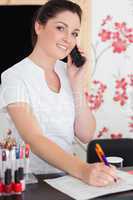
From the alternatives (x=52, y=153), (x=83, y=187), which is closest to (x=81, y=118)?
(x=52, y=153)

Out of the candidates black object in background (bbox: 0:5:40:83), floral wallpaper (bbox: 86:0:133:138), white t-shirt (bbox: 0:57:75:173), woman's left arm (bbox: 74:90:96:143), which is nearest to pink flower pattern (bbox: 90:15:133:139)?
floral wallpaper (bbox: 86:0:133:138)

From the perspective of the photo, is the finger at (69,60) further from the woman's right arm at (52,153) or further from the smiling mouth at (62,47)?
the woman's right arm at (52,153)

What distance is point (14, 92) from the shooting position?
1.44 meters

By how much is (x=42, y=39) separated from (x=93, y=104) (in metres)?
0.90

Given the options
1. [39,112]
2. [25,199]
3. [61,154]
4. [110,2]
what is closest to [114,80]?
[110,2]

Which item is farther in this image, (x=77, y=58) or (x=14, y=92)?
(x=77, y=58)

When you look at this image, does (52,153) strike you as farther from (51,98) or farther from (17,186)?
(51,98)

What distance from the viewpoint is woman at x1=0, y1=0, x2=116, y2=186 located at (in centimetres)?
129

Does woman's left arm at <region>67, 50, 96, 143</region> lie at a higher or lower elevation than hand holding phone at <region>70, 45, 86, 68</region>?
lower

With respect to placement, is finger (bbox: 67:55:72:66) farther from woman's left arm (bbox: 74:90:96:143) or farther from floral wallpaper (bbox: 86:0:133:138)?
floral wallpaper (bbox: 86:0:133:138)

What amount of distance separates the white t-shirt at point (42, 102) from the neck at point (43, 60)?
3 centimetres

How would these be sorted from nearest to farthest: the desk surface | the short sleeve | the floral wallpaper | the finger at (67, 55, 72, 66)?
the desk surface
the short sleeve
the finger at (67, 55, 72, 66)
the floral wallpaper

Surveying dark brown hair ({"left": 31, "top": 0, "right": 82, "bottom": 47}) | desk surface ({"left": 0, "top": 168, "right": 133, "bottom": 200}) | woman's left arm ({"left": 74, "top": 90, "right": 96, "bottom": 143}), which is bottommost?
desk surface ({"left": 0, "top": 168, "right": 133, "bottom": 200})

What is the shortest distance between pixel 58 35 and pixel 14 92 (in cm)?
39
